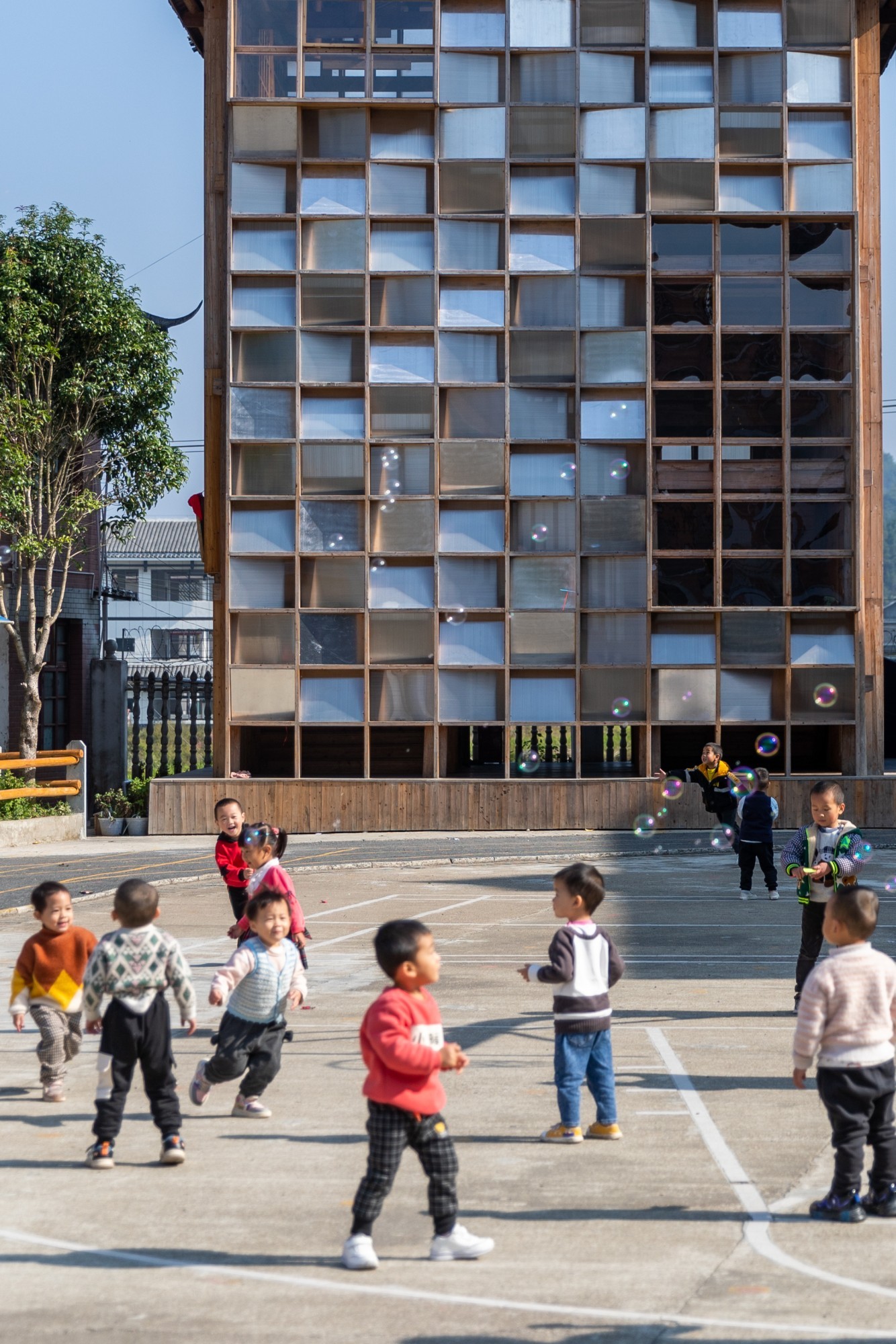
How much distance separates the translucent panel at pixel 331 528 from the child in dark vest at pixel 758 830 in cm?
1281

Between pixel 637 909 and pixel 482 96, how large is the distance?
18041 millimetres

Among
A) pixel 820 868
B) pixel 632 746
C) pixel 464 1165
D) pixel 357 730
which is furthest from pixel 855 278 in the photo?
pixel 464 1165

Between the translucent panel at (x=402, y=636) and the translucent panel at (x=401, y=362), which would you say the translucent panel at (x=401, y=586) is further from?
the translucent panel at (x=401, y=362)

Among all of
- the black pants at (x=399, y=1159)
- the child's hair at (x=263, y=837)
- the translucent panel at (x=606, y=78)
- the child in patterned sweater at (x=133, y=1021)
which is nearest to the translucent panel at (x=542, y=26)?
the translucent panel at (x=606, y=78)

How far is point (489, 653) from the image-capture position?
30.3 meters

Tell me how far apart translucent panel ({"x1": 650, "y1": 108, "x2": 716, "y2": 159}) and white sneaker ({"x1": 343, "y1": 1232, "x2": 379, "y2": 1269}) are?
89.5 ft

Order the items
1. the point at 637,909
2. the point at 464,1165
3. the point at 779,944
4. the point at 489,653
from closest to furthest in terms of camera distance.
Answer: the point at 464,1165, the point at 779,944, the point at 637,909, the point at 489,653

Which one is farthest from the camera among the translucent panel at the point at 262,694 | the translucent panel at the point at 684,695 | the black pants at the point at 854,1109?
the translucent panel at the point at 262,694

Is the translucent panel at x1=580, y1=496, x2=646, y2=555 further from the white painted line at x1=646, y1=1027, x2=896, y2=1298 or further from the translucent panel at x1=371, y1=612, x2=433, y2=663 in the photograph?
the white painted line at x1=646, y1=1027, x2=896, y2=1298

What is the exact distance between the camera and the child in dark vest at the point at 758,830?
62.8ft

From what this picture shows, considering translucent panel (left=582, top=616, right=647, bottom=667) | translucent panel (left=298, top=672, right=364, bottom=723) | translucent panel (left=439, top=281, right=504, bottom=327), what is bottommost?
translucent panel (left=298, top=672, right=364, bottom=723)

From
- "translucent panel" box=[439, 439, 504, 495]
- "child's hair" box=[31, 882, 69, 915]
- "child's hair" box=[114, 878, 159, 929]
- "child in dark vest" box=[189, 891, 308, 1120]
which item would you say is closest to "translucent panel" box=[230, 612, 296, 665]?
"translucent panel" box=[439, 439, 504, 495]

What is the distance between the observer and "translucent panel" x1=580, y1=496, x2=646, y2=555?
3027 cm

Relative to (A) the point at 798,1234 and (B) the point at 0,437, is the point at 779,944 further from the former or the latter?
(B) the point at 0,437
